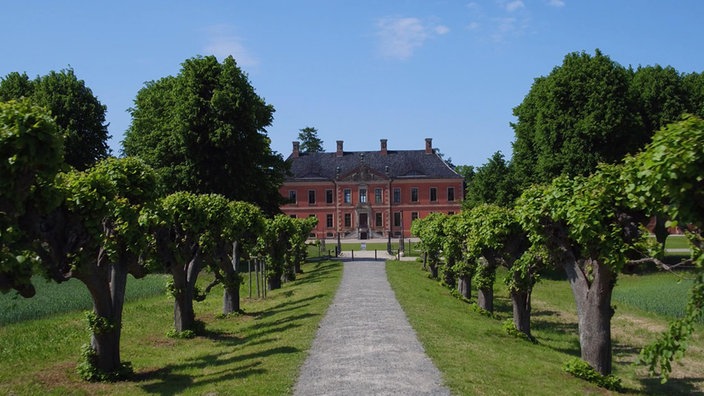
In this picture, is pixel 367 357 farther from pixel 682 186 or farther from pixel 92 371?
pixel 682 186

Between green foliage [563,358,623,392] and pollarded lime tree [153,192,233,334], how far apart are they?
10.3 metres

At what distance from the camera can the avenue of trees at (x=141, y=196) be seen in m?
8.74

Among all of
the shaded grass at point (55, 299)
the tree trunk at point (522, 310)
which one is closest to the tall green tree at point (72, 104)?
the shaded grass at point (55, 299)

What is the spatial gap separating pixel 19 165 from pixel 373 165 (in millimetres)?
75988

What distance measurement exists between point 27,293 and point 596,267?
1089 cm

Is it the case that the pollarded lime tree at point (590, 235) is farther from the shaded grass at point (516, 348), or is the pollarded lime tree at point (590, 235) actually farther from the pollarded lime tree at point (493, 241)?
the pollarded lime tree at point (493, 241)

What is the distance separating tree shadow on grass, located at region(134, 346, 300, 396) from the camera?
1159 cm

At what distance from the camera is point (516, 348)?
1532 cm

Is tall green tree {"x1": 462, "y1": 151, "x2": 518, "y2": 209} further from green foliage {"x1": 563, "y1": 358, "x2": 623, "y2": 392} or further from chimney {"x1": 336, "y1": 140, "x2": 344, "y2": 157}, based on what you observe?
chimney {"x1": 336, "y1": 140, "x2": 344, "y2": 157}

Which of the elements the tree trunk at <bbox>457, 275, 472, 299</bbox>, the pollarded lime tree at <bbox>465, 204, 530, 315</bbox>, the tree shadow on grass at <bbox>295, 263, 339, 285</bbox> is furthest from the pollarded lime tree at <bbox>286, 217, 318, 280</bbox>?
the pollarded lime tree at <bbox>465, 204, 530, 315</bbox>

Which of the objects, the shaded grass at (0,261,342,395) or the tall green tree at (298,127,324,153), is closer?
the shaded grass at (0,261,342,395)

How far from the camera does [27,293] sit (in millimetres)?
9141

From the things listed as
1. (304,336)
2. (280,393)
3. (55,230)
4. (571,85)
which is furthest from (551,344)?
(571,85)

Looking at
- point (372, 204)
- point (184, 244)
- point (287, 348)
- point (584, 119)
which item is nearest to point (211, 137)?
point (184, 244)
